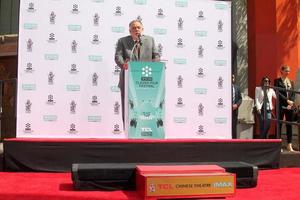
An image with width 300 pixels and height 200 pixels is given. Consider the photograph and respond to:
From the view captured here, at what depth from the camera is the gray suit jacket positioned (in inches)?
255

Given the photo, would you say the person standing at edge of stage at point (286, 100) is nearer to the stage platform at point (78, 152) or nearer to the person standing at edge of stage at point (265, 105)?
the person standing at edge of stage at point (265, 105)

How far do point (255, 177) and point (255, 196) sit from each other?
0.52 meters

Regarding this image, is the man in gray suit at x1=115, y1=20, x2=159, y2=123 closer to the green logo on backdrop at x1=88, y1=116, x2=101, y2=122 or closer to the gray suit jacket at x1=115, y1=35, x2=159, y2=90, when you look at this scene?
the gray suit jacket at x1=115, y1=35, x2=159, y2=90

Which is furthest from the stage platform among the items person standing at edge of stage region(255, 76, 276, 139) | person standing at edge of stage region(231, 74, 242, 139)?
person standing at edge of stage region(255, 76, 276, 139)

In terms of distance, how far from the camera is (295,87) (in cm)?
876

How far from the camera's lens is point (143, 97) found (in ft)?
20.3

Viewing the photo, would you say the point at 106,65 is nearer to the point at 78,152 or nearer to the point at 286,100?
the point at 78,152

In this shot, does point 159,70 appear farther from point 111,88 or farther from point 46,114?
point 46,114

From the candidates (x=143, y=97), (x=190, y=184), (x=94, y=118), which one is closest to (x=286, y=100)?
(x=143, y=97)

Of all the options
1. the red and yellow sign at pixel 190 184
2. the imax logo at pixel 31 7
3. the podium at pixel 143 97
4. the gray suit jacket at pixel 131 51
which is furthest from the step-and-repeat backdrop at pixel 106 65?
the red and yellow sign at pixel 190 184

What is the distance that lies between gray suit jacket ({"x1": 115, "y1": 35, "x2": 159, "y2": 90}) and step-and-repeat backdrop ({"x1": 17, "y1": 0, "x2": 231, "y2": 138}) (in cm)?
94

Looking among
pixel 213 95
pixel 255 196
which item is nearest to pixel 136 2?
pixel 213 95

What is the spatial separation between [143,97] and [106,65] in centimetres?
150

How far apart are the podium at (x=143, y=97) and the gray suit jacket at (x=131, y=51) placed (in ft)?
1.06
